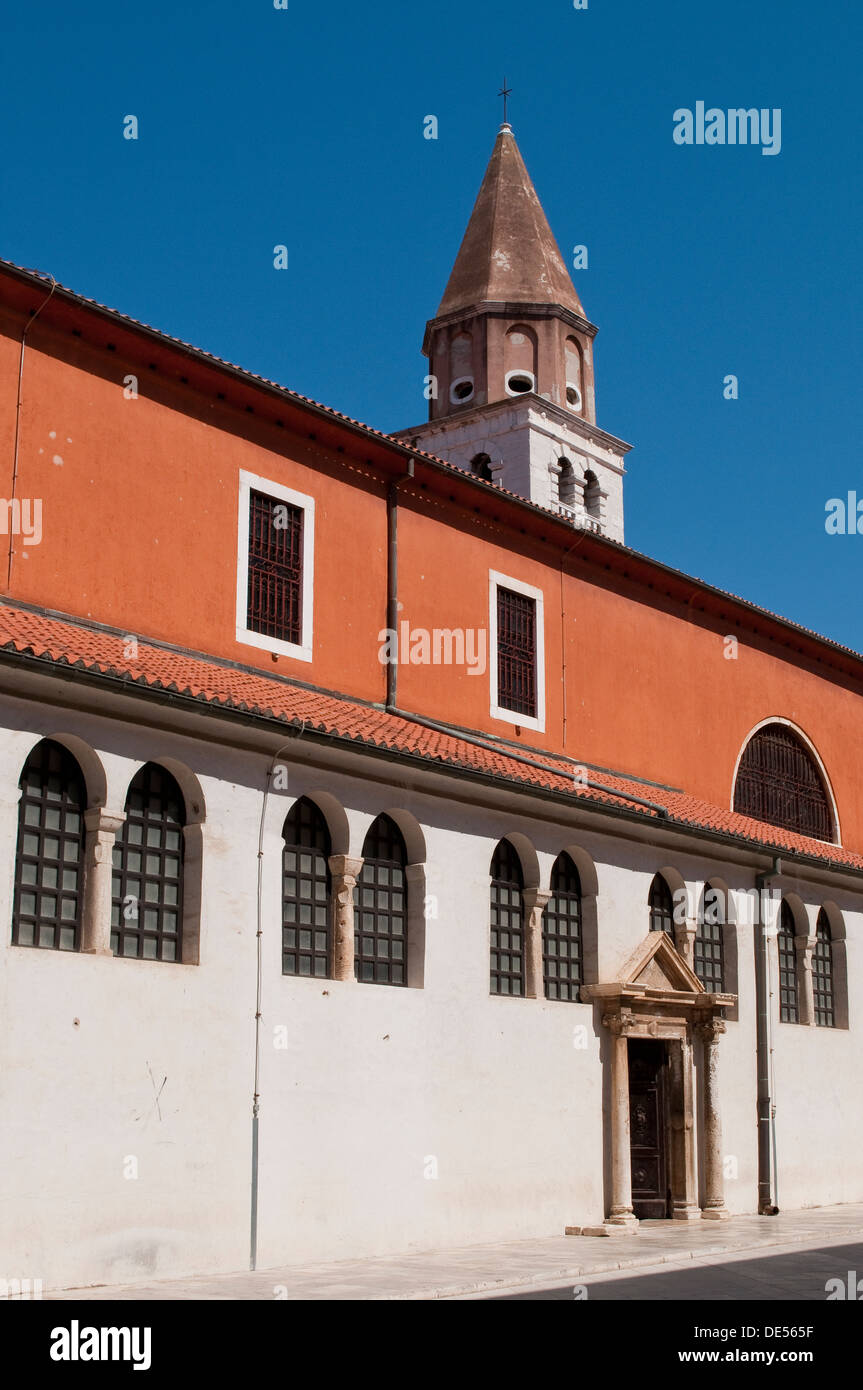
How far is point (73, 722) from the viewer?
14.1 m

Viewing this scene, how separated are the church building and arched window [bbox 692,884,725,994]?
0.09 meters

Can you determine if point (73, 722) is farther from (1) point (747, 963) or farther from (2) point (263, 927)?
(1) point (747, 963)

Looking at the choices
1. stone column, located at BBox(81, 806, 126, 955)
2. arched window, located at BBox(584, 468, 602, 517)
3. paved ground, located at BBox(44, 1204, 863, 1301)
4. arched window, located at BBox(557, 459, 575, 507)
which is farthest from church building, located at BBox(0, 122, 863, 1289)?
arched window, located at BBox(584, 468, 602, 517)

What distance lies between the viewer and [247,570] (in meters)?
19.1

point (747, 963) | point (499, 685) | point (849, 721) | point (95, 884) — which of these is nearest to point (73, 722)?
point (95, 884)

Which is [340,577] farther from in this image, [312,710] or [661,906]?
[661,906]

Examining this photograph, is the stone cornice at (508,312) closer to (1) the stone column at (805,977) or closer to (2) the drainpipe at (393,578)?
(2) the drainpipe at (393,578)

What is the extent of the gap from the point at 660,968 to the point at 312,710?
6.81m

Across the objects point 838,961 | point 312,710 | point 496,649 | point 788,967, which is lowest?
point 788,967

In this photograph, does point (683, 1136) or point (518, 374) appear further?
point (518, 374)

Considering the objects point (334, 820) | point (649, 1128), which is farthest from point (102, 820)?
point (649, 1128)

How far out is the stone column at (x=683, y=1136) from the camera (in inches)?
817

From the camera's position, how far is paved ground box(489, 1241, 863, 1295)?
13523 mm

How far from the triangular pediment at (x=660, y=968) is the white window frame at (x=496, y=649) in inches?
147
